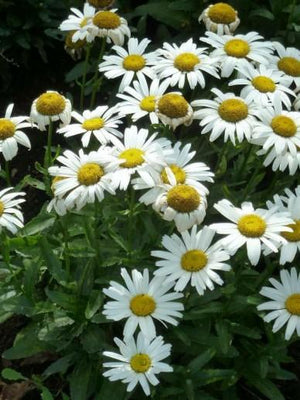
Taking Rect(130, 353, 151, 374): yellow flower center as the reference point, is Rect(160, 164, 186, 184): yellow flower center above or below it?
above

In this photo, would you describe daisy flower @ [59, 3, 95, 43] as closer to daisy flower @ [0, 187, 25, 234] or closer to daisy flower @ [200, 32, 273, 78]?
daisy flower @ [200, 32, 273, 78]

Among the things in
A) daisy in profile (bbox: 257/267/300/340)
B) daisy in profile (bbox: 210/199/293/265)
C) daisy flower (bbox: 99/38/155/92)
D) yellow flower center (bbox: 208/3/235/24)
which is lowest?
daisy in profile (bbox: 257/267/300/340)

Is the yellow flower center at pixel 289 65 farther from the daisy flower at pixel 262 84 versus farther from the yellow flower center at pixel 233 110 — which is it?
the yellow flower center at pixel 233 110

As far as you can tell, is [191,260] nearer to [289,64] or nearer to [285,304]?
[285,304]

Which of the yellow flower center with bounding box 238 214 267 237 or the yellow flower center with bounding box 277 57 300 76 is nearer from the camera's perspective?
the yellow flower center with bounding box 238 214 267 237

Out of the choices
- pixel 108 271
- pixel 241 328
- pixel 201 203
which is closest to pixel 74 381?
pixel 108 271

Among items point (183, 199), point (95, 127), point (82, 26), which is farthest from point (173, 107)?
point (82, 26)

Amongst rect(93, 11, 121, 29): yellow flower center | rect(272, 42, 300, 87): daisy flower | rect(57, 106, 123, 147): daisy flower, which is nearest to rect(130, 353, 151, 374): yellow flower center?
rect(57, 106, 123, 147): daisy flower
